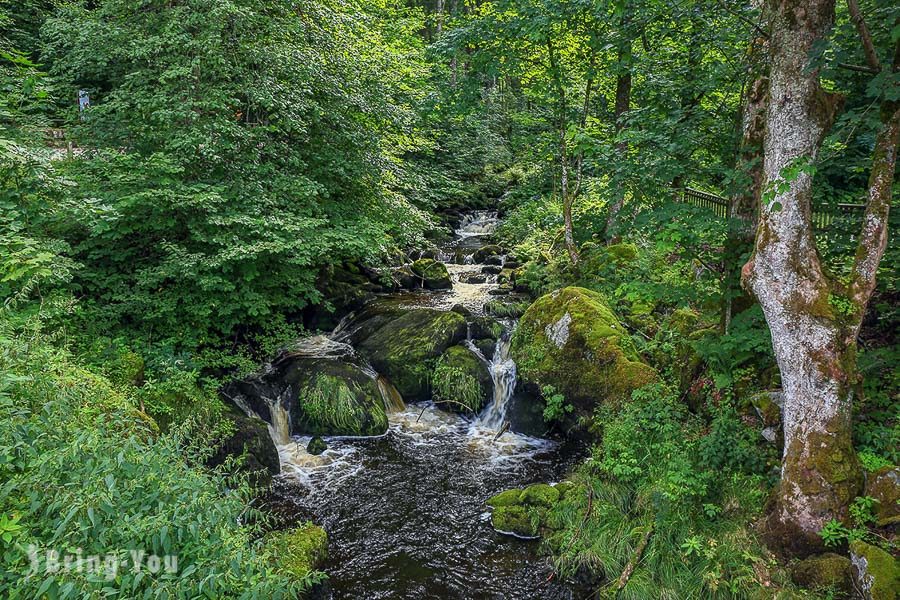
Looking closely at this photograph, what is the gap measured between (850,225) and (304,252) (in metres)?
7.33

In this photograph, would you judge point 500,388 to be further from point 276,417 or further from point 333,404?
point 276,417

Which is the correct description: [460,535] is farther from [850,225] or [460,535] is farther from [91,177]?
[91,177]

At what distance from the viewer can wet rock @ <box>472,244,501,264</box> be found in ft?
58.6

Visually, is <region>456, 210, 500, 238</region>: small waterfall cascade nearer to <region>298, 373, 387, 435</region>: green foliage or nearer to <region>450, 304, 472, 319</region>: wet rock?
<region>450, 304, 472, 319</region>: wet rock

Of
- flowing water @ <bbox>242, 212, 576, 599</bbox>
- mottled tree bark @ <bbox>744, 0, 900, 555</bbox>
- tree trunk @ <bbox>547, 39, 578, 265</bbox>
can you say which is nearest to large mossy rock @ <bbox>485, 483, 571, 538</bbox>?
flowing water @ <bbox>242, 212, 576, 599</bbox>

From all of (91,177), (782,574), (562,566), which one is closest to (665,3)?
(782,574)

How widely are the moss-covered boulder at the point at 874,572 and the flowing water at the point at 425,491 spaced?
2.79 metres

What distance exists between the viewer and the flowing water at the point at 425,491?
19.3 feet

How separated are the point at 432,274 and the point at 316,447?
770cm

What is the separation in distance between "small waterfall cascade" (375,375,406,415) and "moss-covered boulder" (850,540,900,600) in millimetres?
7591

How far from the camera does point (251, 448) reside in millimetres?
7895

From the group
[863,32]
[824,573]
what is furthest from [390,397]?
[863,32]

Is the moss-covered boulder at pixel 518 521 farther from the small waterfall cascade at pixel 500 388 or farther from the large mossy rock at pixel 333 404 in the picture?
the large mossy rock at pixel 333 404

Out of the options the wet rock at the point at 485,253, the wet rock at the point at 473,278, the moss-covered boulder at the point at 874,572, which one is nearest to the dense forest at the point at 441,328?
the moss-covered boulder at the point at 874,572
